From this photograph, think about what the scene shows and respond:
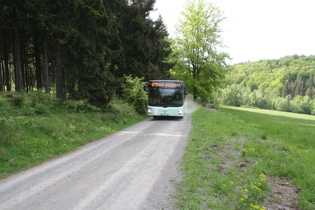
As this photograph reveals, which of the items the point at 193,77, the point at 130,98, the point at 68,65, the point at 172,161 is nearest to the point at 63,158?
the point at 172,161

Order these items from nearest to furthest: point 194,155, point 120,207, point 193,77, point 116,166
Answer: point 120,207, point 116,166, point 194,155, point 193,77

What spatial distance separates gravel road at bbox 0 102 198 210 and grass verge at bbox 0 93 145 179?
0.76 meters

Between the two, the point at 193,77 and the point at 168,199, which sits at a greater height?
the point at 193,77

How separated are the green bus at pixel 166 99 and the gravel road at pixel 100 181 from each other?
847 centimetres

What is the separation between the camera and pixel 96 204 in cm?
428

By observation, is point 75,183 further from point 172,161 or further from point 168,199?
point 172,161

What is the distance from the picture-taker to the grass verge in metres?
7.17

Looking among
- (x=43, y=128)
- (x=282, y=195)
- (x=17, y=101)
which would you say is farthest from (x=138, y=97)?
(x=282, y=195)

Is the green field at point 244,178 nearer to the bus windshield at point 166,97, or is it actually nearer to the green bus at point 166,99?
the green bus at point 166,99

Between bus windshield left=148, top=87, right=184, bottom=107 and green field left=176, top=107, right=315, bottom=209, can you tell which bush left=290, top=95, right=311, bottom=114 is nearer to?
bus windshield left=148, top=87, right=184, bottom=107

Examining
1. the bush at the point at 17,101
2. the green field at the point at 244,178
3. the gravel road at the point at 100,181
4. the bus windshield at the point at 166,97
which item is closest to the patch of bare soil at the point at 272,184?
the green field at the point at 244,178

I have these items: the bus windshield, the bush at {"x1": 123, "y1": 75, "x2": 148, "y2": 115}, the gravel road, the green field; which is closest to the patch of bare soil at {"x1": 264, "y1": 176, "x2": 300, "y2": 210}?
the green field

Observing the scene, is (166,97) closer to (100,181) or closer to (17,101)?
(17,101)

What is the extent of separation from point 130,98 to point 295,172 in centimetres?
1561
